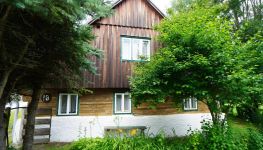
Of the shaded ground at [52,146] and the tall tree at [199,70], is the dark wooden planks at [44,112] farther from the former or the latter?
the tall tree at [199,70]

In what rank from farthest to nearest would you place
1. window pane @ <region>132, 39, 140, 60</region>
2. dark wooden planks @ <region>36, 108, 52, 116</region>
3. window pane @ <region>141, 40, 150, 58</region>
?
window pane @ <region>141, 40, 150, 58</region> < window pane @ <region>132, 39, 140, 60</region> < dark wooden planks @ <region>36, 108, 52, 116</region>

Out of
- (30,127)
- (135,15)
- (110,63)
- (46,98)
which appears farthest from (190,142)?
(135,15)

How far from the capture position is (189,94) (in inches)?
310

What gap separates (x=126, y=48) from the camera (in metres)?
11.4

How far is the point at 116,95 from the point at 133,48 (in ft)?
8.65

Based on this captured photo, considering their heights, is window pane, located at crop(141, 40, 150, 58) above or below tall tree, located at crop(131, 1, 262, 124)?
above

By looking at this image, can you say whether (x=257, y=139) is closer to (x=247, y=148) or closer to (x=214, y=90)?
(x=247, y=148)

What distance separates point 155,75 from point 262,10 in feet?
54.7

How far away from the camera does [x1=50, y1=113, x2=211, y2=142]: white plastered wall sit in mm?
10117

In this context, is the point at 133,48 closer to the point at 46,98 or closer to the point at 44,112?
the point at 46,98

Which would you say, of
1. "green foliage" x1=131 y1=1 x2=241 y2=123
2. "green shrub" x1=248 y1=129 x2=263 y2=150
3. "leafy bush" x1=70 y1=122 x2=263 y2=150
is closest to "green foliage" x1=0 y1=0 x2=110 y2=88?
"leafy bush" x1=70 y1=122 x2=263 y2=150

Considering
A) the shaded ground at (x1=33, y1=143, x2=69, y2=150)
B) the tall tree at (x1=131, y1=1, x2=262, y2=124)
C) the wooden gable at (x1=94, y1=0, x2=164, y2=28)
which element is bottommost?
the shaded ground at (x1=33, y1=143, x2=69, y2=150)

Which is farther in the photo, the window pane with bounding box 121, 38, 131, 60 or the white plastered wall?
the window pane with bounding box 121, 38, 131, 60

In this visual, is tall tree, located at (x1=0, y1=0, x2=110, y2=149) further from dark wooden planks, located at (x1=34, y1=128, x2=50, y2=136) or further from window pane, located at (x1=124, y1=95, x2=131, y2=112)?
window pane, located at (x1=124, y1=95, x2=131, y2=112)
